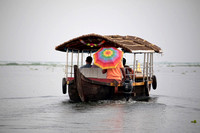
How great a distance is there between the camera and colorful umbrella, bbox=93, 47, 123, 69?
12.3 m

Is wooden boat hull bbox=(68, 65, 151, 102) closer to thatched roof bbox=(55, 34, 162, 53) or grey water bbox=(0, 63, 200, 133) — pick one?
grey water bbox=(0, 63, 200, 133)

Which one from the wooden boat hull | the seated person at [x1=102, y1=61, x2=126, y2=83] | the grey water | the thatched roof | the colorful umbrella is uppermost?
the thatched roof

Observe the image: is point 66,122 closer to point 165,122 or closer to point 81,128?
point 81,128

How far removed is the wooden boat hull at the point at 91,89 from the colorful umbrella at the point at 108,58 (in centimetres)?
66

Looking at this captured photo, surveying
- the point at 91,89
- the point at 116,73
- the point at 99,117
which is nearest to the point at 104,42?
the point at 116,73

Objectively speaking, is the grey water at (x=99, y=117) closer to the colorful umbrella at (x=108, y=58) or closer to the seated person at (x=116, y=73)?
the seated person at (x=116, y=73)

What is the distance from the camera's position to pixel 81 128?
8125mm

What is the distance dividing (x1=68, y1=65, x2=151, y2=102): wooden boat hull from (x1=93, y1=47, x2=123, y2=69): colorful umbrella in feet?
2.16

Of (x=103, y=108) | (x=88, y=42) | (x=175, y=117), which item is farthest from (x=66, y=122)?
(x=88, y=42)

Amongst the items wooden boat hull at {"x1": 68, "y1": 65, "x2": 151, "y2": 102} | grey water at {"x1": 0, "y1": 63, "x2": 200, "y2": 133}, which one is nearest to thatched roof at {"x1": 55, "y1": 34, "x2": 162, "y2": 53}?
wooden boat hull at {"x1": 68, "y1": 65, "x2": 151, "y2": 102}

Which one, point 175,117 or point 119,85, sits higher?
point 119,85

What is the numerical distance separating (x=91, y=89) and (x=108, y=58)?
4.47ft

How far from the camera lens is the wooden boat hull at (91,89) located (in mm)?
11820

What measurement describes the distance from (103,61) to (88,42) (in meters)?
1.25
